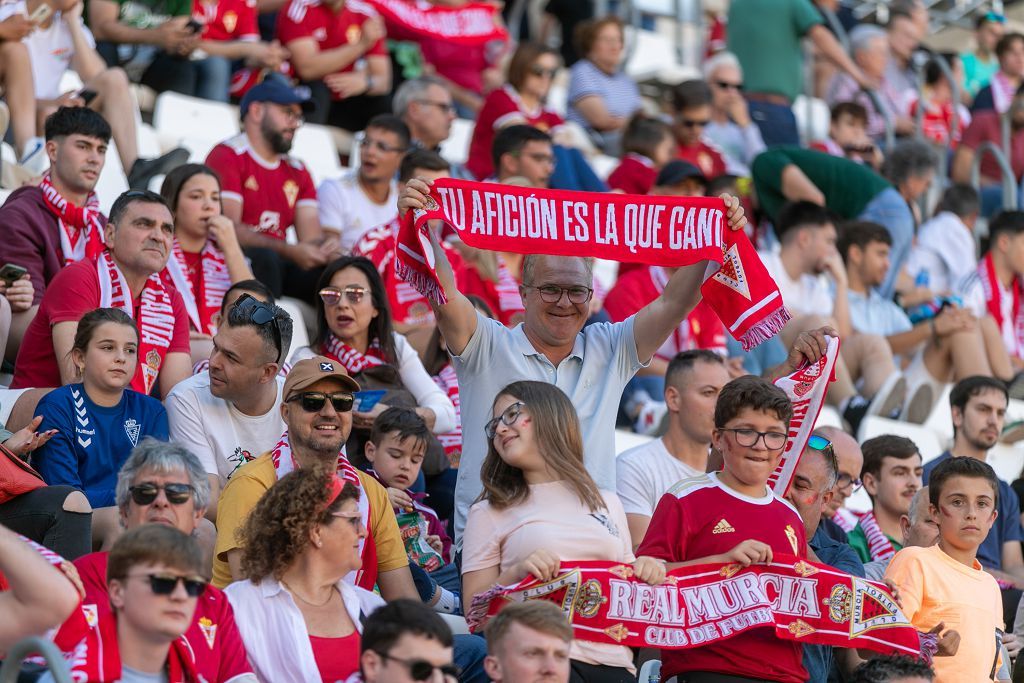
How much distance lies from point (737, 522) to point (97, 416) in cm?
209

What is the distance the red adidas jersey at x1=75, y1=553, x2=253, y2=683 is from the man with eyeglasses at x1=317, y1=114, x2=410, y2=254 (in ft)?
12.8

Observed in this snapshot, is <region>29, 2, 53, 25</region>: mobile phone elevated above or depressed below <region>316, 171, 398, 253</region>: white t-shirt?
above

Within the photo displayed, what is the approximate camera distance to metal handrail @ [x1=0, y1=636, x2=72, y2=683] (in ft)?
12.4

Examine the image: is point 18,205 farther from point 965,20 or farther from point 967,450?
point 965,20

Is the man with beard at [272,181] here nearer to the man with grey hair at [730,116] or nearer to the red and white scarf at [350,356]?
the red and white scarf at [350,356]

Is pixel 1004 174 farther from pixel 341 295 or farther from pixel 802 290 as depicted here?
pixel 341 295

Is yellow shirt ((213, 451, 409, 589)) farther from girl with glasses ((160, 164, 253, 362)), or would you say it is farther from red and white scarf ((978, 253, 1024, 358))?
red and white scarf ((978, 253, 1024, 358))

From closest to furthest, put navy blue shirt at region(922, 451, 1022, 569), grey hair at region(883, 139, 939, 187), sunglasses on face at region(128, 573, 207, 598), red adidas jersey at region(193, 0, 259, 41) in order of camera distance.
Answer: sunglasses on face at region(128, 573, 207, 598), navy blue shirt at region(922, 451, 1022, 569), red adidas jersey at region(193, 0, 259, 41), grey hair at region(883, 139, 939, 187)

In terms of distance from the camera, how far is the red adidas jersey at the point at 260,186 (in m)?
8.16

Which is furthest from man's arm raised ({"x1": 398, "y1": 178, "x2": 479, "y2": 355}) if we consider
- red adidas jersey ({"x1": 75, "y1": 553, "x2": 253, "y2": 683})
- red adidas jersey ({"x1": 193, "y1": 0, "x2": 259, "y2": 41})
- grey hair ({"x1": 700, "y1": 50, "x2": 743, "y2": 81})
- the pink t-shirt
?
grey hair ({"x1": 700, "y1": 50, "x2": 743, "y2": 81})

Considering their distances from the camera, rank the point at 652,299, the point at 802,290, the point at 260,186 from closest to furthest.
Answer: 1. the point at 260,186
2. the point at 652,299
3. the point at 802,290

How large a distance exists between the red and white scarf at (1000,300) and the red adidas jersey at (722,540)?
534 cm

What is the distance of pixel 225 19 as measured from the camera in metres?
10.0

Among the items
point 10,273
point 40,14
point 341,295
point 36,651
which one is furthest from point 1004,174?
point 36,651
